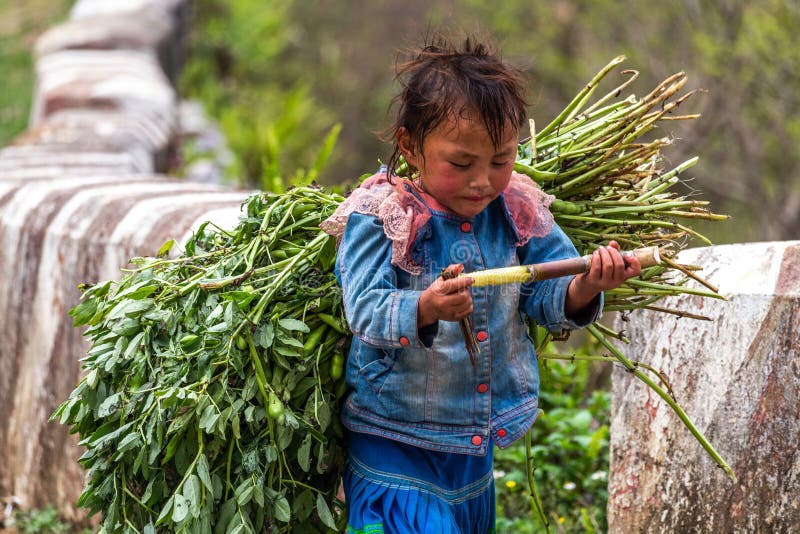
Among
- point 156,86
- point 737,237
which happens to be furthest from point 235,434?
point 737,237

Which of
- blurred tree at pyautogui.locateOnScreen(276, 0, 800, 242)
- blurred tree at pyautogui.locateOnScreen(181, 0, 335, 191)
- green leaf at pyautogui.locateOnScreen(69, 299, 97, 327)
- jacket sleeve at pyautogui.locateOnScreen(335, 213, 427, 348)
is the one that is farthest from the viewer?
blurred tree at pyautogui.locateOnScreen(181, 0, 335, 191)

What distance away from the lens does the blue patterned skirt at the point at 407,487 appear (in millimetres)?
2250

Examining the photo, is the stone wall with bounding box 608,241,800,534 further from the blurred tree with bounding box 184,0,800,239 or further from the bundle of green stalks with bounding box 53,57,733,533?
the blurred tree with bounding box 184,0,800,239

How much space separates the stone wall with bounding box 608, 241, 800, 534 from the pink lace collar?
2.01 ft

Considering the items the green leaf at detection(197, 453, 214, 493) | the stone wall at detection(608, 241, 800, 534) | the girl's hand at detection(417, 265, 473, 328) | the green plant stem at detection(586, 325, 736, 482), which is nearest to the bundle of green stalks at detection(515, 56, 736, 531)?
the green plant stem at detection(586, 325, 736, 482)

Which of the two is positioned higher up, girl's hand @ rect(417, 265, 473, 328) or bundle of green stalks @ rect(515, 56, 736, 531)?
bundle of green stalks @ rect(515, 56, 736, 531)

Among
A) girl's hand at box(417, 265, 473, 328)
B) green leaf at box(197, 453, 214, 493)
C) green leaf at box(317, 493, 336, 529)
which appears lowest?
green leaf at box(317, 493, 336, 529)

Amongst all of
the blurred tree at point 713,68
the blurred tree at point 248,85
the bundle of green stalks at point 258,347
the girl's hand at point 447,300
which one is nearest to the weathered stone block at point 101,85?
the blurred tree at point 248,85

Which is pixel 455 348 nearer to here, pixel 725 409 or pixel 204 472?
pixel 204 472

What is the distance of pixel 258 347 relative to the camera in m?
2.27

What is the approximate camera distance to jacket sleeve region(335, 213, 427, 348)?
2.01m

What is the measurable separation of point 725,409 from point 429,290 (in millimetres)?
1023

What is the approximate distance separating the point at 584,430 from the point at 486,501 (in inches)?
59.6

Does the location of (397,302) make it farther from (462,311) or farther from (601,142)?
(601,142)
